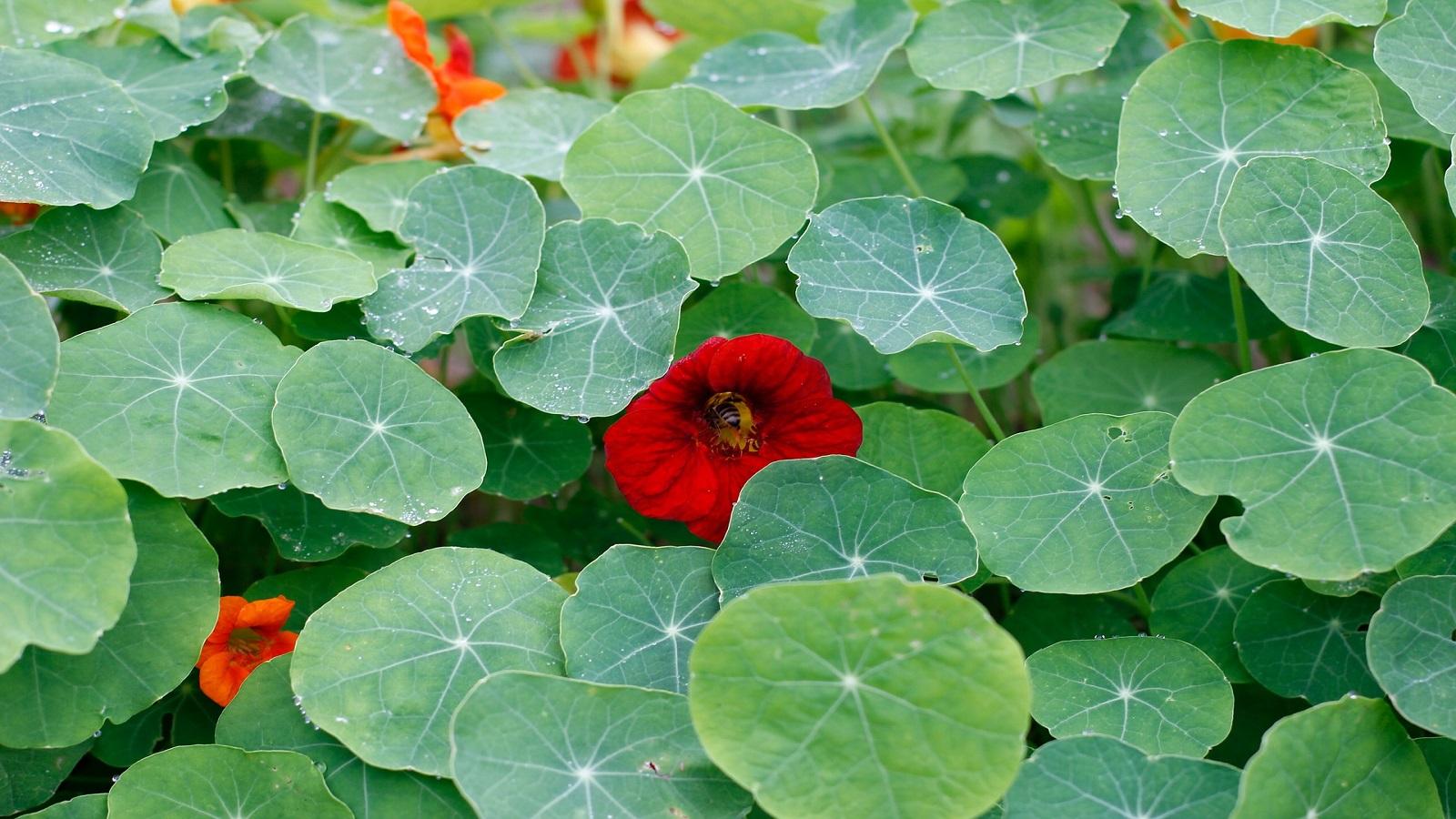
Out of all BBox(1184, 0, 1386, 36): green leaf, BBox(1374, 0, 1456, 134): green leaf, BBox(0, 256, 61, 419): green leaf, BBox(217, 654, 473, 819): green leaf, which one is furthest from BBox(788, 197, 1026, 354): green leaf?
BBox(0, 256, 61, 419): green leaf

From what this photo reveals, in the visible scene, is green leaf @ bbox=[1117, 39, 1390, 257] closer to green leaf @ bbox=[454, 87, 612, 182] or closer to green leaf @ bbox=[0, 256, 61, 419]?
green leaf @ bbox=[454, 87, 612, 182]

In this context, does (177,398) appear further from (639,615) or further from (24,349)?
(639,615)

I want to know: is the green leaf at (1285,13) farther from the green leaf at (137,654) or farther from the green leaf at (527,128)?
the green leaf at (137,654)

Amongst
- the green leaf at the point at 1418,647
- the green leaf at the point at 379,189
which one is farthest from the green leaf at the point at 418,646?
the green leaf at the point at 1418,647

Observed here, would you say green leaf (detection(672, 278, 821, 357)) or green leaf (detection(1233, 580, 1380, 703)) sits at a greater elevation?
green leaf (detection(672, 278, 821, 357))

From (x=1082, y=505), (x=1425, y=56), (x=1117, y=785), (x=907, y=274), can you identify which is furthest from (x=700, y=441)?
(x=1425, y=56)

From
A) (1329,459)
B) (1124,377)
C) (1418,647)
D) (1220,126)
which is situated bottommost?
(1124,377)
